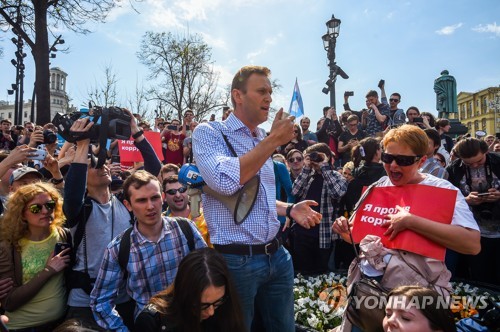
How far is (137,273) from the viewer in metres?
2.36

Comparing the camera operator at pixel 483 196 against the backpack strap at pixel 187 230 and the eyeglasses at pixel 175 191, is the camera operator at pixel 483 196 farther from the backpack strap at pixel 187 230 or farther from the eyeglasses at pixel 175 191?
the backpack strap at pixel 187 230

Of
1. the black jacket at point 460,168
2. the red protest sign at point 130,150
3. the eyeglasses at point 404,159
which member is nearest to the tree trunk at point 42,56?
the red protest sign at point 130,150

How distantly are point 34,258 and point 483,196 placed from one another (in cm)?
436

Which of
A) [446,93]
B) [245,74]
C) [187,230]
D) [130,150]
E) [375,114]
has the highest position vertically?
[446,93]

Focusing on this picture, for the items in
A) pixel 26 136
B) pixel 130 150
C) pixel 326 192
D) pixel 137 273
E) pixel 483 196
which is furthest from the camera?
pixel 26 136

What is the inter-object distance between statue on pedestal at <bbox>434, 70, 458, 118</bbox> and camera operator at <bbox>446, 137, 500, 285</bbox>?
6.69m

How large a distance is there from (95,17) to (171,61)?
419 inches

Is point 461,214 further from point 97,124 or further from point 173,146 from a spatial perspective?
point 173,146

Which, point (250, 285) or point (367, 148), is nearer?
point (250, 285)

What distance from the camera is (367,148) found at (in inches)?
184

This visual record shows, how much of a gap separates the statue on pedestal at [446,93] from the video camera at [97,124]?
32.3 feet

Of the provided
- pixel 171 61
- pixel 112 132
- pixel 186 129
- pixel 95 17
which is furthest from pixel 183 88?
pixel 112 132

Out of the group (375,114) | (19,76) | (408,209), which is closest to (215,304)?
(408,209)

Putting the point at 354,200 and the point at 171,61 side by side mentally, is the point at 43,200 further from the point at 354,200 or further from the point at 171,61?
the point at 171,61
